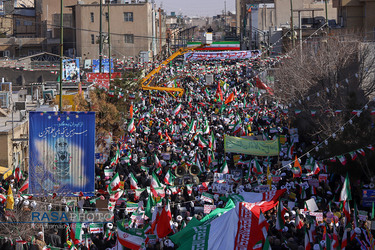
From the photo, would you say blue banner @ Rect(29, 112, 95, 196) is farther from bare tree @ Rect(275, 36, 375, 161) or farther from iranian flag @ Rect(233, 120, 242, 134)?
iranian flag @ Rect(233, 120, 242, 134)

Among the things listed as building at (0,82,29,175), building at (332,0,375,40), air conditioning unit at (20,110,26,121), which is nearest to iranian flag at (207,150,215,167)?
building at (0,82,29,175)

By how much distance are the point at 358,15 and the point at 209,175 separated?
30615 mm

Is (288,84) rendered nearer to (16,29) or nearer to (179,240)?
(179,240)

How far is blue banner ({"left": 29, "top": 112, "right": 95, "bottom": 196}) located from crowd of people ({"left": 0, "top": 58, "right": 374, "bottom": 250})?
889 millimetres

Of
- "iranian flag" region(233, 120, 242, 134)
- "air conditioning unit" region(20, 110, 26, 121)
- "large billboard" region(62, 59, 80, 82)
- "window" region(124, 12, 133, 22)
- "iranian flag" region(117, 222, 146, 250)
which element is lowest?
"iranian flag" region(117, 222, 146, 250)

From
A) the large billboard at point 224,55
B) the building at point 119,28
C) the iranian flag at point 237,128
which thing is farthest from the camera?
the building at point 119,28

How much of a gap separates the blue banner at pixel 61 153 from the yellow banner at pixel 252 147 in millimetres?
7703

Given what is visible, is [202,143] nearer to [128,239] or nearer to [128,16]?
[128,239]

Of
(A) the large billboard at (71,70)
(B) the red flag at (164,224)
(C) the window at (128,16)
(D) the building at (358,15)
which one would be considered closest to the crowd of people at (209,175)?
(B) the red flag at (164,224)

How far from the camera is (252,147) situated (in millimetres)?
25672

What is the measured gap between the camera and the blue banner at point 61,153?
19219 mm

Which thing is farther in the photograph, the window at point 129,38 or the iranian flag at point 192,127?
the window at point 129,38

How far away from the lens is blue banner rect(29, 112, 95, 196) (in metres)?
19.2

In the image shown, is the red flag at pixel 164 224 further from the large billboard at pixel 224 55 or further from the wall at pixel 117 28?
the wall at pixel 117 28
